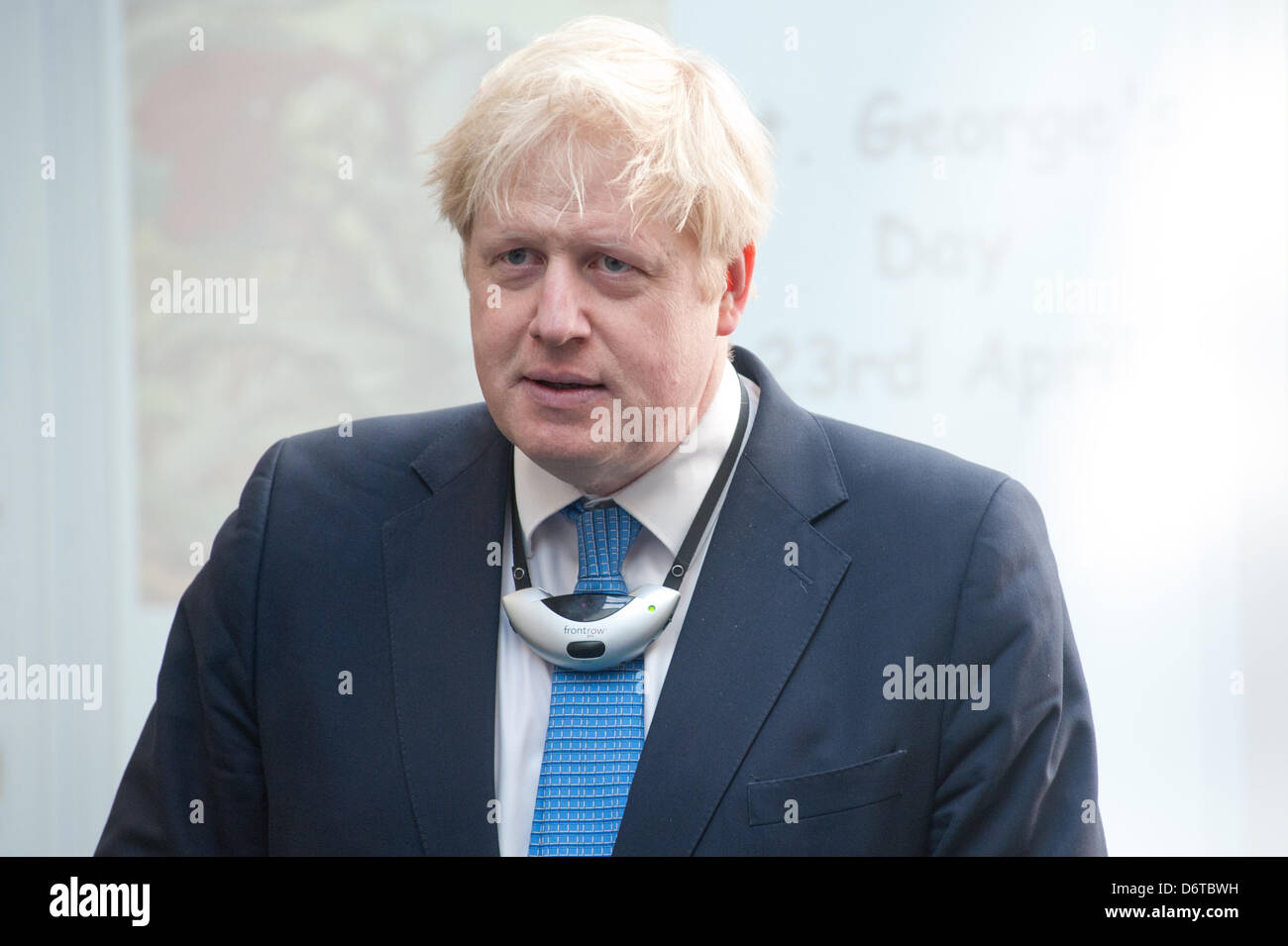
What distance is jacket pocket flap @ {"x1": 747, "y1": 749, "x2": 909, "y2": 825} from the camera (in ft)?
4.84

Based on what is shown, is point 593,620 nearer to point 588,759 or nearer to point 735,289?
point 588,759

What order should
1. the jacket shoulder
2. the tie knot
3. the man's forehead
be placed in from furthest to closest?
the jacket shoulder
the tie knot
the man's forehead

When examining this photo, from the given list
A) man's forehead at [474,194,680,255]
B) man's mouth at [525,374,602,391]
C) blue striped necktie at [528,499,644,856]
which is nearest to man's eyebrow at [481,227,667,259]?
man's forehead at [474,194,680,255]

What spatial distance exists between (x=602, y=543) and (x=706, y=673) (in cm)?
21

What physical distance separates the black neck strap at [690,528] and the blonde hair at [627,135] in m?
0.22

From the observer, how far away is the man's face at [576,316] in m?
1.48

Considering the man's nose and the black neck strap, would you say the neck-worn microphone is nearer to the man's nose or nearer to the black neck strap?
the black neck strap

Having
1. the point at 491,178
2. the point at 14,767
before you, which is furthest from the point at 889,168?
the point at 14,767

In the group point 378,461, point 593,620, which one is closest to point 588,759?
point 593,620

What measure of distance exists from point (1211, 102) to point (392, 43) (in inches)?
71.3

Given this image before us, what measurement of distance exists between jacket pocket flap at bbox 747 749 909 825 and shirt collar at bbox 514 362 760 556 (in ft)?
1.04

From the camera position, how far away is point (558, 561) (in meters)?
1.63

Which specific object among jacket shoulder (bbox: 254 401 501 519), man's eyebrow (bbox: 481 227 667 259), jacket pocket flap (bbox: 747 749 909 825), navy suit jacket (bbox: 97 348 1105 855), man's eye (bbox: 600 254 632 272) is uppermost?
man's eyebrow (bbox: 481 227 667 259)

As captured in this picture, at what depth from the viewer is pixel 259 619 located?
166 cm
